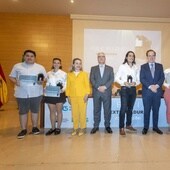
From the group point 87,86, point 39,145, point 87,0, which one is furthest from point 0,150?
point 87,0

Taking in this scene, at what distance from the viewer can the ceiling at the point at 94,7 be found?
6.06 meters

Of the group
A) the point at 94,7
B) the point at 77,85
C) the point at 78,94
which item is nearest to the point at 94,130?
the point at 78,94

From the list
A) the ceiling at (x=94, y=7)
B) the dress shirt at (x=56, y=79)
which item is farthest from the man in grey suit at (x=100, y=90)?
the ceiling at (x=94, y=7)

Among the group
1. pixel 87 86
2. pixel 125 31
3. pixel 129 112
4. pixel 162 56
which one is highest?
pixel 125 31

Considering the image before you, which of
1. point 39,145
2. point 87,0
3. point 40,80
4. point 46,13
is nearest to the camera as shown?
point 39,145

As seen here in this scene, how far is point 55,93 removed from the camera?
387 centimetres

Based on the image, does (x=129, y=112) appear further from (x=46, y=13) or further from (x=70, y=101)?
(x=46, y=13)

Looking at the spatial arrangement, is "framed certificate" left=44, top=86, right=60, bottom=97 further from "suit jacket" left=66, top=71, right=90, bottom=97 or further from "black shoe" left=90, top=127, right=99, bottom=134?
"black shoe" left=90, top=127, right=99, bottom=134

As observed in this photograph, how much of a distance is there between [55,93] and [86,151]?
1181 mm

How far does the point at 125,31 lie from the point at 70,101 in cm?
427

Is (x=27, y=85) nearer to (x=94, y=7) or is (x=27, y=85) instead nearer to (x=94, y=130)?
(x=94, y=130)

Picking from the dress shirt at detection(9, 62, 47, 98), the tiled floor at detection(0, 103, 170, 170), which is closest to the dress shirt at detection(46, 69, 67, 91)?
the dress shirt at detection(9, 62, 47, 98)

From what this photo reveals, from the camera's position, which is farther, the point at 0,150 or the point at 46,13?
the point at 46,13

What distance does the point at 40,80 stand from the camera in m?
3.81
